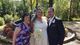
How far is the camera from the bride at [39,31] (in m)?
5.03

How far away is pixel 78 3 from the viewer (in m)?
22.7

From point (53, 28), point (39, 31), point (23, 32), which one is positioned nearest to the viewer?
point (23, 32)

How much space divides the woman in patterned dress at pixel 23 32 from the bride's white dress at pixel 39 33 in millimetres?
204

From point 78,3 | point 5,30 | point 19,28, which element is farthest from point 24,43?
point 78,3

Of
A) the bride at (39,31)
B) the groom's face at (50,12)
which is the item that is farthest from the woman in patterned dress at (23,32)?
the groom's face at (50,12)

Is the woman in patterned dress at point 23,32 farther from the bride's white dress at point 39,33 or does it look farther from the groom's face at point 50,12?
the groom's face at point 50,12

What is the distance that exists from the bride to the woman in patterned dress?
193 mm

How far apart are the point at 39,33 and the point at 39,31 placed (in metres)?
0.04

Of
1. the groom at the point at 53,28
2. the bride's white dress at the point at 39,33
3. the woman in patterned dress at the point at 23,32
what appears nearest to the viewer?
the woman in patterned dress at the point at 23,32

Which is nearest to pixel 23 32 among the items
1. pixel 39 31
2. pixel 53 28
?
pixel 39 31

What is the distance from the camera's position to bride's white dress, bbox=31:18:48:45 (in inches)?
198

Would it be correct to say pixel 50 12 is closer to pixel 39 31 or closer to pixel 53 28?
pixel 53 28

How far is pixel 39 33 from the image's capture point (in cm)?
504

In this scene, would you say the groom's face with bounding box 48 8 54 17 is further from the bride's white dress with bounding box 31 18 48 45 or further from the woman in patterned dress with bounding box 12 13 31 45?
the woman in patterned dress with bounding box 12 13 31 45
